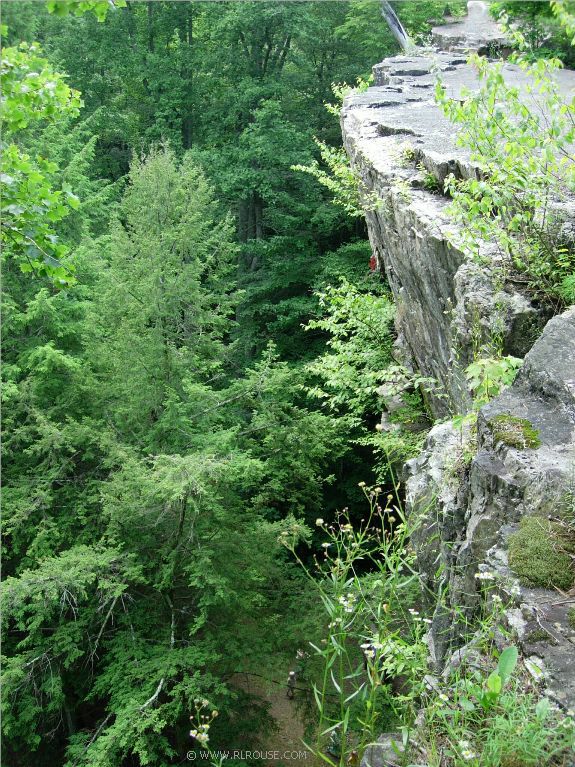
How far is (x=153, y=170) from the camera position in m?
11.0

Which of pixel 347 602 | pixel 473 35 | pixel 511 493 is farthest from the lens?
pixel 473 35

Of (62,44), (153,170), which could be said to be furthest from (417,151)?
(62,44)

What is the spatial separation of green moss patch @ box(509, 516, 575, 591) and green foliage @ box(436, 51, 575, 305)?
2.27 meters

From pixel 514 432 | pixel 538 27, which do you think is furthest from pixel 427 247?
pixel 538 27

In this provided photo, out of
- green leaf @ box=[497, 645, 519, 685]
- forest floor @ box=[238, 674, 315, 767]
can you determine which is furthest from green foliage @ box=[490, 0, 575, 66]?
→ forest floor @ box=[238, 674, 315, 767]

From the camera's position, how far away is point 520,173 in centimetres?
503

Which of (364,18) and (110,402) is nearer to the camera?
(110,402)

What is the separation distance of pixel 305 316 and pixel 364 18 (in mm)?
7641

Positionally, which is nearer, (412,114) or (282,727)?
(412,114)

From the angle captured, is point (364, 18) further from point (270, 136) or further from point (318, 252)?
point (318, 252)

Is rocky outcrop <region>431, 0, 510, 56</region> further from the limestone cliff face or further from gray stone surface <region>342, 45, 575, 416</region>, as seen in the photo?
the limestone cliff face

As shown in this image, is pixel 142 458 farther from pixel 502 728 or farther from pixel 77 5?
pixel 502 728

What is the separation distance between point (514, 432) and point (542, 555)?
83 cm

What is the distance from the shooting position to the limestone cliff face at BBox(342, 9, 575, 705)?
3311 millimetres
